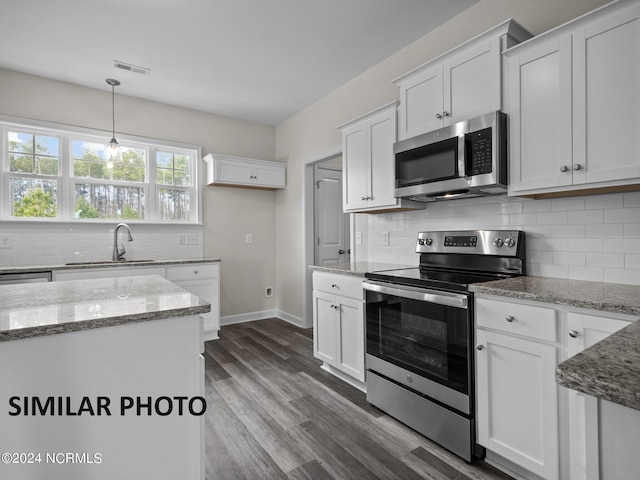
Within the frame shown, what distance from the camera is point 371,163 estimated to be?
2.79 m

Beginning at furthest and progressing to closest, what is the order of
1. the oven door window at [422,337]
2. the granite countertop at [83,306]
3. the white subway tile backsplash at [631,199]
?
the oven door window at [422,337]
the white subway tile backsplash at [631,199]
the granite countertop at [83,306]

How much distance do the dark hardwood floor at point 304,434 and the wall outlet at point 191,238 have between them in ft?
5.53

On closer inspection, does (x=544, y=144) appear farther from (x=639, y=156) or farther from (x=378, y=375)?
(x=378, y=375)

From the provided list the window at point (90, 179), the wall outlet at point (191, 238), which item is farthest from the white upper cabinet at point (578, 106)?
the wall outlet at point (191, 238)

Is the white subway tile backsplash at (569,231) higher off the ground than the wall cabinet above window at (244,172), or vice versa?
the wall cabinet above window at (244,172)

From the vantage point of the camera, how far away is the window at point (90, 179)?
341 cm

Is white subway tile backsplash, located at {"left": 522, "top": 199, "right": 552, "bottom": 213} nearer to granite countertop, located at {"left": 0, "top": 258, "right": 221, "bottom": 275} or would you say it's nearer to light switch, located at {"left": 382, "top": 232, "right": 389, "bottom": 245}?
light switch, located at {"left": 382, "top": 232, "right": 389, "bottom": 245}

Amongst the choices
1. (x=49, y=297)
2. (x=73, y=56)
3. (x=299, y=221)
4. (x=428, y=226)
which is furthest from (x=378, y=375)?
(x=73, y=56)

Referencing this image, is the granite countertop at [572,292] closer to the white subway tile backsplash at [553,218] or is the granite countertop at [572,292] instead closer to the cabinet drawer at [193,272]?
the white subway tile backsplash at [553,218]

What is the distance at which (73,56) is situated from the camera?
3.05 metres

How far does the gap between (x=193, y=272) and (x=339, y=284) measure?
1844mm

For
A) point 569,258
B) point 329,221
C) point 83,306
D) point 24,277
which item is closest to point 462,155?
point 569,258

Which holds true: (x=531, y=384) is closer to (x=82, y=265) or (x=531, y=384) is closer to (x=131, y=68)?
(x=82, y=265)

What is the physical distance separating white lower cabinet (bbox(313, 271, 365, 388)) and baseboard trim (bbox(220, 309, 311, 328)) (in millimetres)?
1487
